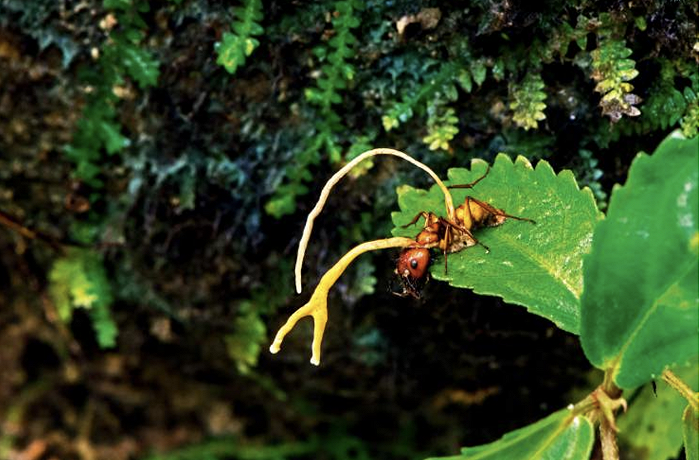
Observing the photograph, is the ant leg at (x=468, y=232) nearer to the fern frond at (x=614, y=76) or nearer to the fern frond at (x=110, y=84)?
the fern frond at (x=614, y=76)

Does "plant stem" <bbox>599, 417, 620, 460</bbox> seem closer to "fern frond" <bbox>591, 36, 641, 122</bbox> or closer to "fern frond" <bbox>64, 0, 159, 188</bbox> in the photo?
"fern frond" <bbox>591, 36, 641, 122</bbox>

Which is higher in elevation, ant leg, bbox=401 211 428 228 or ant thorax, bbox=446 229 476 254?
ant leg, bbox=401 211 428 228

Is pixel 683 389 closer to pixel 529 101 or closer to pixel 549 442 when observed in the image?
pixel 549 442

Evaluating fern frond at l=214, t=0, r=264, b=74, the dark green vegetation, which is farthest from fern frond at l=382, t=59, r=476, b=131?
fern frond at l=214, t=0, r=264, b=74

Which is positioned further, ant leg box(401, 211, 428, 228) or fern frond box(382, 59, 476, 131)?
fern frond box(382, 59, 476, 131)

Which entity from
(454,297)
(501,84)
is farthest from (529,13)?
(454,297)

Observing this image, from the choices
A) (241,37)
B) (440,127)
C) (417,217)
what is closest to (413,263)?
(417,217)
